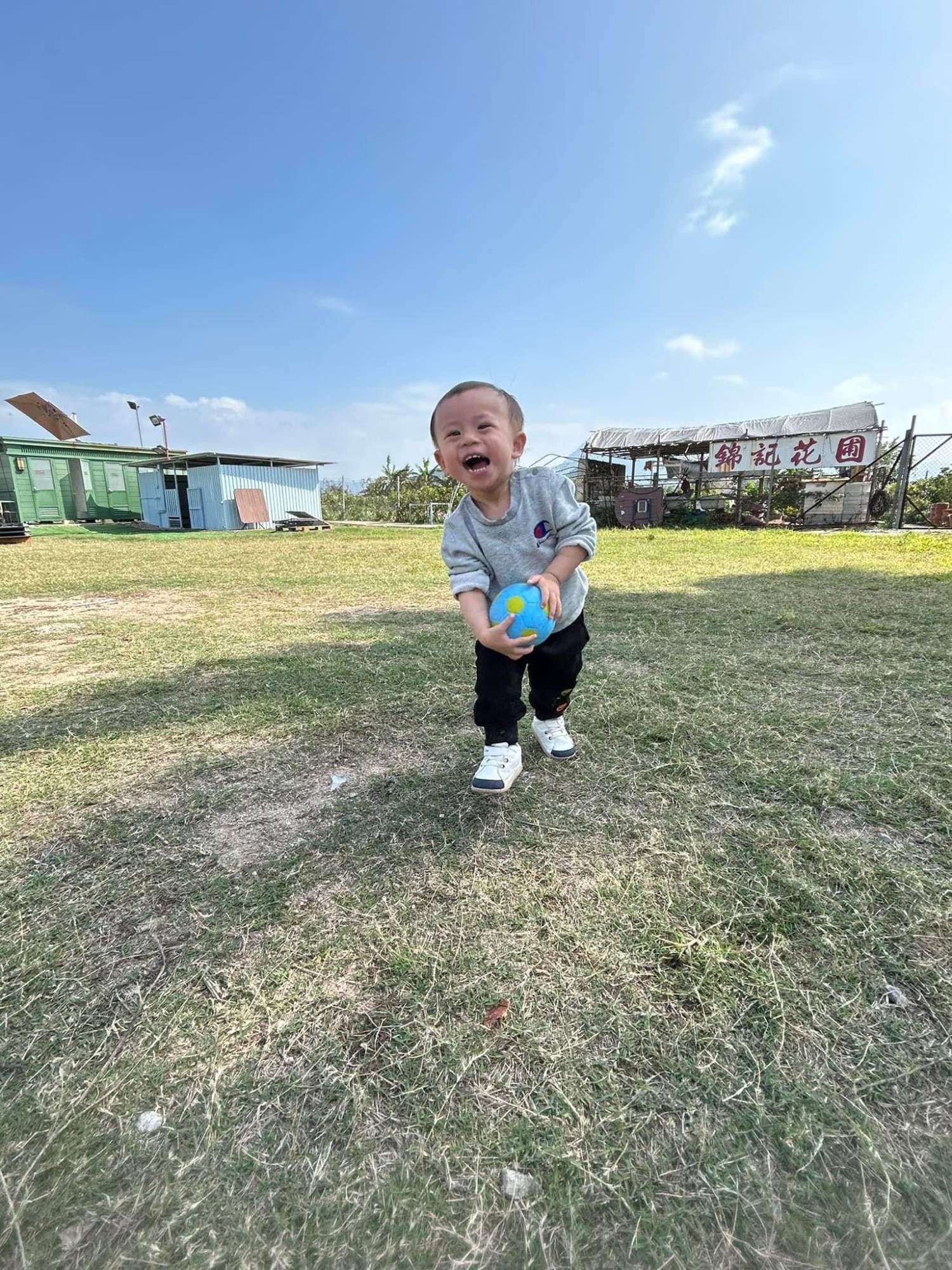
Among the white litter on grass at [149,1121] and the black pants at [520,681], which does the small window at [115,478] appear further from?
the white litter on grass at [149,1121]

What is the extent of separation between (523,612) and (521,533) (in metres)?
0.35

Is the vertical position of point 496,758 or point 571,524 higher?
point 571,524

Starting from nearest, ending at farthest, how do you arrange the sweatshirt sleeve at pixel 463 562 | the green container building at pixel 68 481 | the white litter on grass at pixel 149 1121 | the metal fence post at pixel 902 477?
the white litter on grass at pixel 149 1121 → the sweatshirt sleeve at pixel 463 562 → the metal fence post at pixel 902 477 → the green container building at pixel 68 481

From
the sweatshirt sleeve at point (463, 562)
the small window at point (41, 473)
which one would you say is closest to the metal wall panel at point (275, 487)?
the small window at point (41, 473)

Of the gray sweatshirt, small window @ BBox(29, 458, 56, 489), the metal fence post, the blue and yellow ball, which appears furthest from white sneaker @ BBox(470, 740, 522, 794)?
small window @ BBox(29, 458, 56, 489)

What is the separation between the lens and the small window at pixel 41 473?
20.0m

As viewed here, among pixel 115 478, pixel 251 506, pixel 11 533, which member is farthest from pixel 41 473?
pixel 11 533

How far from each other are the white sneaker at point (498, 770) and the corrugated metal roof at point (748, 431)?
1771cm

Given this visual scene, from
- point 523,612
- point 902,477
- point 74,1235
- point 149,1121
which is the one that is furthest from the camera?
point 902,477

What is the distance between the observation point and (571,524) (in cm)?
199

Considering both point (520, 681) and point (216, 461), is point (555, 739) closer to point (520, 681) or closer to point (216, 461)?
point (520, 681)

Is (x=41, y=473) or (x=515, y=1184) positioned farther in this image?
(x=41, y=473)

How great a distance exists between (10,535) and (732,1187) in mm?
16063

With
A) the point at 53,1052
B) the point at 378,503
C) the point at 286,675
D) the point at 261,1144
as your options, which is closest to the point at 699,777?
the point at 261,1144
